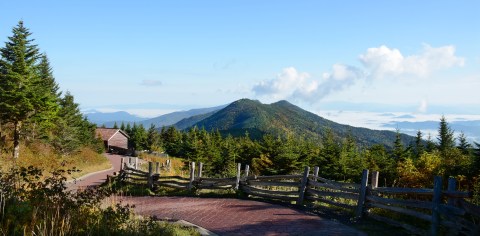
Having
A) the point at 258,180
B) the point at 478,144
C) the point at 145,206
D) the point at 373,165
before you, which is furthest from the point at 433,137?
the point at 145,206

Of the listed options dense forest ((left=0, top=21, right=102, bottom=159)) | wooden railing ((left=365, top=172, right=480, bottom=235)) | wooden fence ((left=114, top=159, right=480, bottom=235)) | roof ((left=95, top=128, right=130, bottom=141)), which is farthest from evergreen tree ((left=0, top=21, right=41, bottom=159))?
roof ((left=95, top=128, right=130, bottom=141))

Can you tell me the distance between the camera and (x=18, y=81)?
2736cm

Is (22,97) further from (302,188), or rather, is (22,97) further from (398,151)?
(398,151)

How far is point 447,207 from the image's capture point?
8281mm

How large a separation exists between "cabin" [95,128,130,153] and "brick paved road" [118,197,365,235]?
5972 centimetres

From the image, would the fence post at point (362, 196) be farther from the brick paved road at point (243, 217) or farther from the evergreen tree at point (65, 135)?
the evergreen tree at point (65, 135)

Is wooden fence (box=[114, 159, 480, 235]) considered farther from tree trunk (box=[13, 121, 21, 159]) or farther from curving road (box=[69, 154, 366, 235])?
tree trunk (box=[13, 121, 21, 159])

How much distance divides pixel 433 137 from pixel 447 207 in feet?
157

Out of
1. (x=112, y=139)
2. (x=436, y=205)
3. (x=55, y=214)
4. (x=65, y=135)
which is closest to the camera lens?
(x=55, y=214)

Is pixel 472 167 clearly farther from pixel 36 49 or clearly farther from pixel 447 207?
pixel 36 49

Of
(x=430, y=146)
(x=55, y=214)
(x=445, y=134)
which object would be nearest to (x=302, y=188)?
(x=55, y=214)

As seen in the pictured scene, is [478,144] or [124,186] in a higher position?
[478,144]

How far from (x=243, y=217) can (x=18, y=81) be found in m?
23.0

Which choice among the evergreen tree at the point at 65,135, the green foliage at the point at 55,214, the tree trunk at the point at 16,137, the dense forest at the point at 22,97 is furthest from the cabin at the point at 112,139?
the green foliage at the point at 55,214
